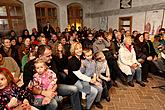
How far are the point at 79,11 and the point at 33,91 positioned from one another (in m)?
7.96

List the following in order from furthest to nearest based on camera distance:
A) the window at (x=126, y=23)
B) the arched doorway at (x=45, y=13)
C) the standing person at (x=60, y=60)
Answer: the arched doorway at (x=45, y=13) < the window at (x=126, y=23) < the standing person at (x=60, y=60)

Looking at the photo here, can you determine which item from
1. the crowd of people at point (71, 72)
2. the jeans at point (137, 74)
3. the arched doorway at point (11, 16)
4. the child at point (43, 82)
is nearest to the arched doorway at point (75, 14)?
the arched doorway at point (11, 16)

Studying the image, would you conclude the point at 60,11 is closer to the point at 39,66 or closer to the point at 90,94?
the point at 90,94

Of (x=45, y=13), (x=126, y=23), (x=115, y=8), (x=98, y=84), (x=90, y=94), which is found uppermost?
(x=115, y=8)

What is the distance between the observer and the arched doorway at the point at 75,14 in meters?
8.75

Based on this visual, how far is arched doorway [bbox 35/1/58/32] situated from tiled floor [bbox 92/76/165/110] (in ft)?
19.5

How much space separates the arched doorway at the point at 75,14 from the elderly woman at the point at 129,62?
597cm

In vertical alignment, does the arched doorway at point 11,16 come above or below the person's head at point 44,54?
above

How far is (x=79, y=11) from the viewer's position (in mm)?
9195

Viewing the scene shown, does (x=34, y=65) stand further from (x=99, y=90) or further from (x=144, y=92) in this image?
(x=144, y=92)

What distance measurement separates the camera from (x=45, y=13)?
7914 mm

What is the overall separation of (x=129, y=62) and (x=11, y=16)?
602cm

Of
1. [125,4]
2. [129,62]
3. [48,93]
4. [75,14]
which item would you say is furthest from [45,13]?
[48,93]

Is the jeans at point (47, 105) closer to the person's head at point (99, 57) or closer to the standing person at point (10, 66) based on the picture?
the standing person at point (10, 66)
